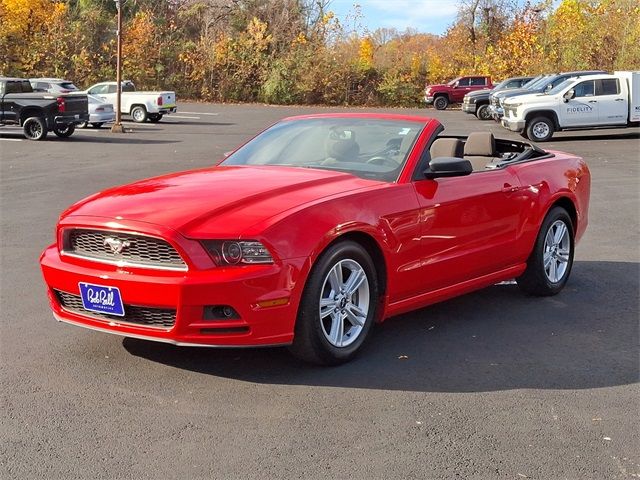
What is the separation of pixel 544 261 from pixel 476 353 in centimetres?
179

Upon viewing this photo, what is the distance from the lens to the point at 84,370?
491 centimetres

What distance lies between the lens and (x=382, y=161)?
5.73m

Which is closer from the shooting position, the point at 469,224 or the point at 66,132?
the point at 469,224

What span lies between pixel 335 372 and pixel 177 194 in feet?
4.69

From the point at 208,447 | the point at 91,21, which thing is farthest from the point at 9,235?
the point at 91,21

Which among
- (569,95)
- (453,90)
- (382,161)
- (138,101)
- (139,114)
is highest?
(453,90)

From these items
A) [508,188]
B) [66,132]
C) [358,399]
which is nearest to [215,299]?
[358,399]

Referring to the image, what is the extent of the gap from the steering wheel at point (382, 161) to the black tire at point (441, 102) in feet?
132

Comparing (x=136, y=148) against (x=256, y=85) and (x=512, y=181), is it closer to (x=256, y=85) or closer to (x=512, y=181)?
(x=512, y=181)

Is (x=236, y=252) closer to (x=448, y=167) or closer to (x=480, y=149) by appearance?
(x=448, y=167)

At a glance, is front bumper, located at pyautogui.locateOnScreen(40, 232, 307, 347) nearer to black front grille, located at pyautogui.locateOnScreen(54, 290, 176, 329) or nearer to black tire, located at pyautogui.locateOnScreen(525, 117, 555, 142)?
black front grille, located at pyautogui.locateOnScreen(54, 290, 176, 329)

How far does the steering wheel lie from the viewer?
5.65 m

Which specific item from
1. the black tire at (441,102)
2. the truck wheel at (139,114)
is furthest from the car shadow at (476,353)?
the black tire at (441,102)

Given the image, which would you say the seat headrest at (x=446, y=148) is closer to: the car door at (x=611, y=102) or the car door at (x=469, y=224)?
the car door at (x=469, y=224)
